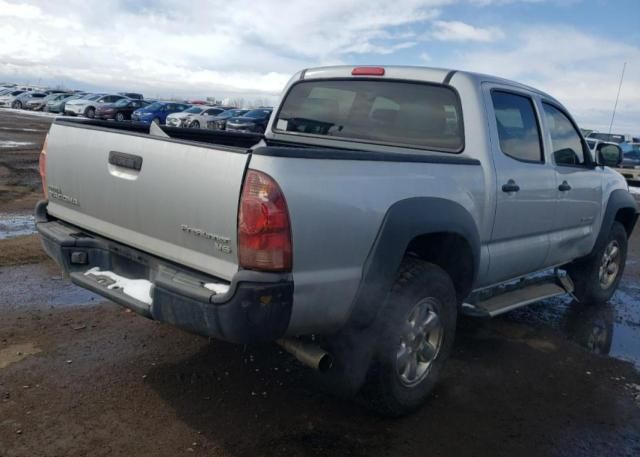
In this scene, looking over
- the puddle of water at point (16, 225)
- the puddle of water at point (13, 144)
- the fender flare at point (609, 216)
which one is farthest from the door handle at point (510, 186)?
the puddle of water at point (13, 144)

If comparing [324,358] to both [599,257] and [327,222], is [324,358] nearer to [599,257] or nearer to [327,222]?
[327,222]

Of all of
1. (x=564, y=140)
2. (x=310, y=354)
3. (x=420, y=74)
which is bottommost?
(x=310, y=354)

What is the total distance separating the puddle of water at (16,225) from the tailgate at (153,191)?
3741 millimetres

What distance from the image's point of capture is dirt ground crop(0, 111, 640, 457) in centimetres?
295

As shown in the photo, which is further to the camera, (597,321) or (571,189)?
(597,321)

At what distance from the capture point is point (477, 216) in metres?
3.65

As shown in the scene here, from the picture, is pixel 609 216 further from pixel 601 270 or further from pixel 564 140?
pixel 564 140

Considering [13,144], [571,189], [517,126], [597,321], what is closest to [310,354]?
[517,126]

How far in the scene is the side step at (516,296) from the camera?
3.89 m

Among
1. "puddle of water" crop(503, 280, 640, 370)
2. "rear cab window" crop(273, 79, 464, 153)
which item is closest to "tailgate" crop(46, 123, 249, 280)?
"rear cab window" crop(273, 79, 464, 153)

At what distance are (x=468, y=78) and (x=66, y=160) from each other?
2.68 meters

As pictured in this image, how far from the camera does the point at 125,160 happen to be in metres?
3.02

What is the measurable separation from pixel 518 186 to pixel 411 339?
1.48 m

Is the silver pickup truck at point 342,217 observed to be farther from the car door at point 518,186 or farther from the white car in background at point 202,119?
the white car in background at point 202,119
